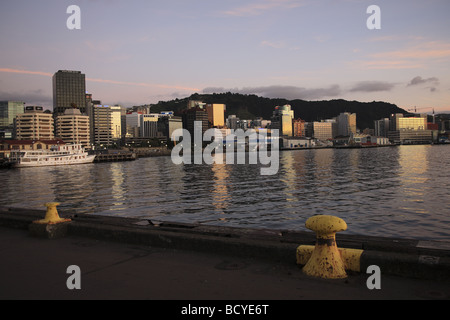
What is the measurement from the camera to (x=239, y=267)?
771 centimetres

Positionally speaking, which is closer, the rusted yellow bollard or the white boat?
the rusted yellow bollard

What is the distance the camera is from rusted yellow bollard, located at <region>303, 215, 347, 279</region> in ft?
22.7

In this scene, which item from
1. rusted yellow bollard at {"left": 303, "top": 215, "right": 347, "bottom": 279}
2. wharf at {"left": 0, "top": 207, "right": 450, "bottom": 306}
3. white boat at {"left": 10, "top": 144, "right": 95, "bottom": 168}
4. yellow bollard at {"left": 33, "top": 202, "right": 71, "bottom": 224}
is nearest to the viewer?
wharf at {"left": 0, "top": 207, "right": 450, "bottom": 306}

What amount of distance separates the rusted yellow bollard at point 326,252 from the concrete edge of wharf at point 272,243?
535 mm

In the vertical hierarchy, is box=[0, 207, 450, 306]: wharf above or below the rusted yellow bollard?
below

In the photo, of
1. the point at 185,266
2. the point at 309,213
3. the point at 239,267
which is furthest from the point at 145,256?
the point at 309,213

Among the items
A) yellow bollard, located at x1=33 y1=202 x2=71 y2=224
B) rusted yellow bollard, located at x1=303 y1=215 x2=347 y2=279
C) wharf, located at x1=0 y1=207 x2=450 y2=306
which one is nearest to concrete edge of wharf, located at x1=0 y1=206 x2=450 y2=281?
wharf, located at x1=0 y1=207 x2=450 y2=306

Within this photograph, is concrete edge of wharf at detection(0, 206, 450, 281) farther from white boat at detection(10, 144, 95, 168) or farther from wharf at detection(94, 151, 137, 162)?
wharf at detection(94, 151, 137, 162)

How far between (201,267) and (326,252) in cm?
250

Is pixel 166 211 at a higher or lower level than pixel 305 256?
lower

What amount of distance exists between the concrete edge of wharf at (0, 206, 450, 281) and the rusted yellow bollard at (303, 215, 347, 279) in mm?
535

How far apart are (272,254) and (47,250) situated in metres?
5.64

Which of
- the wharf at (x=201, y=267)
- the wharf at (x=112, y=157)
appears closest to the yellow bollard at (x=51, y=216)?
the wharf at (x=201, y=267)

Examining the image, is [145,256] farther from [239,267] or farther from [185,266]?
[239,267]
